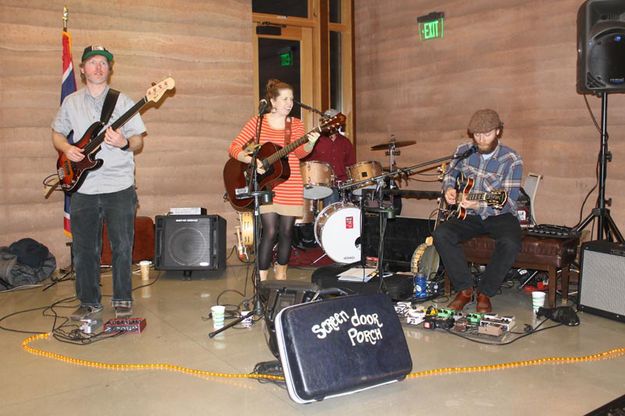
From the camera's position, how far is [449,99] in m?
6.97

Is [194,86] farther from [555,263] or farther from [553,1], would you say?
[555,263]

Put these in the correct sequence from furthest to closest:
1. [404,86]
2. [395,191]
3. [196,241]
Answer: [404,86]
[395,191]
[196,241]

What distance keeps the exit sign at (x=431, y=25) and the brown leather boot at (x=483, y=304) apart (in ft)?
11.7

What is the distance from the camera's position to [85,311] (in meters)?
4.45

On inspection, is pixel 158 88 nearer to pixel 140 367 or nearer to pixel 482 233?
pixel 140 367

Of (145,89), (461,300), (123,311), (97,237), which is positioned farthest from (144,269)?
(461,300)

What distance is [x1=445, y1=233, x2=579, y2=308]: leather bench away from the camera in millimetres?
4520

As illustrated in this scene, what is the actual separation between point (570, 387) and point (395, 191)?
10.9ft

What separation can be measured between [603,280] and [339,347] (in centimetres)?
231

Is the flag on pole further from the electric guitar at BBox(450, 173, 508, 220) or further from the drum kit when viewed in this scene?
the electric guitar at BBox(450, 173, 508, 220)

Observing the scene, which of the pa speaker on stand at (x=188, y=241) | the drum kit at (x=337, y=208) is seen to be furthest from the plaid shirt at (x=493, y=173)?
the pa speaker on stand at (x=188, y=241)

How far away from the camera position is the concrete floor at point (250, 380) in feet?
9.51

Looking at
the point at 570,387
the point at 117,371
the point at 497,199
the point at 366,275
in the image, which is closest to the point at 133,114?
the point at 117,371

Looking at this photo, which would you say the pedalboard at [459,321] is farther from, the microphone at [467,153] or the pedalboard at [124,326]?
the pedalboard at [124,326]
